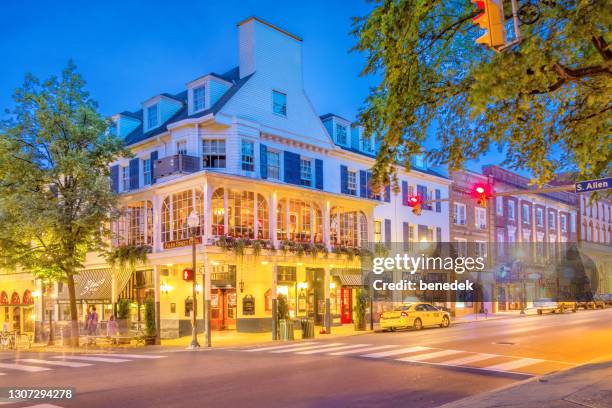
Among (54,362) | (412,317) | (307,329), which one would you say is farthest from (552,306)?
(54,362)

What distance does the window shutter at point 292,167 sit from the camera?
3178 centimetres

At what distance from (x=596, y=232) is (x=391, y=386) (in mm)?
70527

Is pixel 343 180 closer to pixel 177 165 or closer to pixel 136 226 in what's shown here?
pixel 177 165

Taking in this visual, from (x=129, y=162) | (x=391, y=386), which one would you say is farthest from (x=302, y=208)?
(x=391, y=386)

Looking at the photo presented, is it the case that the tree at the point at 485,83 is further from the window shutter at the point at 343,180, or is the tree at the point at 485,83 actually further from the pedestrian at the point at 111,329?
the window shutter at the point at 343,180

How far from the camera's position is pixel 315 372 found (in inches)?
571

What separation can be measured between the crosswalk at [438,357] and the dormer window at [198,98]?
14.5m

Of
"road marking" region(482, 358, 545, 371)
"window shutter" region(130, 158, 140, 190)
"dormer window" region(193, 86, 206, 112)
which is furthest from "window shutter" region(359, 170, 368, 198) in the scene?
"road marking" region(482, 358, 545, 371)

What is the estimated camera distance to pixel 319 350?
20.5 m

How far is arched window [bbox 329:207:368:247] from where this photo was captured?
111 feet

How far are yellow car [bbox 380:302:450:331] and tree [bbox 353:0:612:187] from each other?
58.3 ft

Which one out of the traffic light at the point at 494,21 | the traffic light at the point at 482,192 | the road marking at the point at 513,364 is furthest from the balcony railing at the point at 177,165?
the traffic light at the point at 494,21

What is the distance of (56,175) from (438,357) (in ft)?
60.1

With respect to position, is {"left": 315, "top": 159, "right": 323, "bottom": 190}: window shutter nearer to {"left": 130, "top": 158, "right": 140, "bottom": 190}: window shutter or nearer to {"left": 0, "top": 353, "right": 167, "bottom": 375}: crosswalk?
{"left": 130, "top": 158, "right": 140, "bottom": 190}: window shutter
